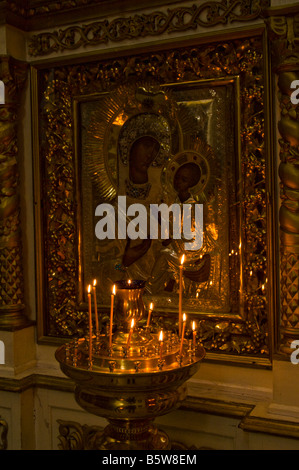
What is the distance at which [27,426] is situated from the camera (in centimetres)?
253

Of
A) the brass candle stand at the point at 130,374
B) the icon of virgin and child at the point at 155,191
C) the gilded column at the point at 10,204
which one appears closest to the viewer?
the brass candle stand at the point at 130,374

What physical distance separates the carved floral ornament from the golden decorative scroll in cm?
8

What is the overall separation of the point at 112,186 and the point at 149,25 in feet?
2.33

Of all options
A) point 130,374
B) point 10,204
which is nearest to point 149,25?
point 10,204

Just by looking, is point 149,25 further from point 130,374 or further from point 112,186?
point 130,374

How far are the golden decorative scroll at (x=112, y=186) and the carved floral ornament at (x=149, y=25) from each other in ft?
0.28

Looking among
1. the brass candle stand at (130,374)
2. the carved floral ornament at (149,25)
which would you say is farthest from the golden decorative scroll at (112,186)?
the brass candle stand at (130,374)

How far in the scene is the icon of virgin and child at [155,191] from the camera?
7.42 ft

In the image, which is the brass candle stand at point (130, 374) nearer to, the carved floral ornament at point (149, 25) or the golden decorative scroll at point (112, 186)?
the golden decorative scroll at point (112, 186)

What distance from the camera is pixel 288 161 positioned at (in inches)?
75.3

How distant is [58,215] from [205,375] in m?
1.01

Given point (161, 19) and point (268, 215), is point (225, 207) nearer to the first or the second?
point (268, 215)

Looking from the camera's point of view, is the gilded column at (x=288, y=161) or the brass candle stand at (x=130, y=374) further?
the gilded column at (x=288, y=161)
